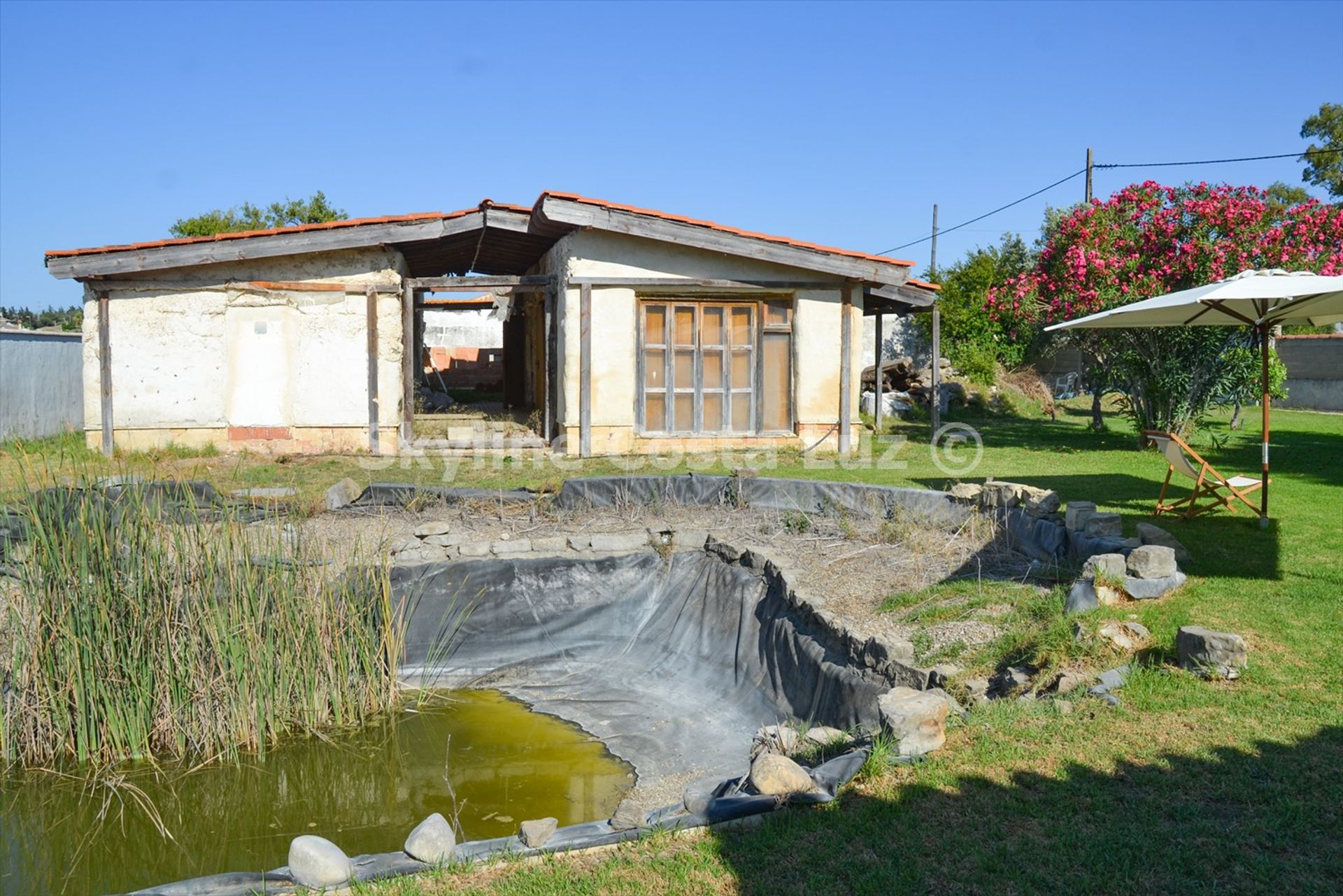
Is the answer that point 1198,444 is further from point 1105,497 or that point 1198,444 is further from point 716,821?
point 716,821

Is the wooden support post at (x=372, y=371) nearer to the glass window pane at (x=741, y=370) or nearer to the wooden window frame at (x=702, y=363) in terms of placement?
the wooden window frame at (x=702, y=363)

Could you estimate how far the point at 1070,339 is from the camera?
1571 centimetres

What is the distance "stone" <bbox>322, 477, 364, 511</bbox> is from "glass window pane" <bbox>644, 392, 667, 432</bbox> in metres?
4.48

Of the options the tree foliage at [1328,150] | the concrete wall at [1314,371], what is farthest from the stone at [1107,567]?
the tree foliage at [1328,150]

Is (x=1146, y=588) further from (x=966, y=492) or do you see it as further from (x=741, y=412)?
(x=741, y=412)

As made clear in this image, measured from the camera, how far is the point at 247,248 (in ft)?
41.6

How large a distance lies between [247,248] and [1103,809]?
38.3 feet

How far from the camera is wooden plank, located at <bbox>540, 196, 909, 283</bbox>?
493 inches

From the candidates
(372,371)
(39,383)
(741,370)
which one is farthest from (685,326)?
(39,383)

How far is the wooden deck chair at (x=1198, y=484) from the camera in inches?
317

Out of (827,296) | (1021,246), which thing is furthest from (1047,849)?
(1021,246)

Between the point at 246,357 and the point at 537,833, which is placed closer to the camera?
the point at 537,833

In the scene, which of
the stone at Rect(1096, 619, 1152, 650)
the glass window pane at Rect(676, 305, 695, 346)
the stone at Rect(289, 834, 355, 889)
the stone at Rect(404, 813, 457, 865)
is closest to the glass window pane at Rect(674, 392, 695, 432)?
the glass window pane at Rect(676, 305, 695, 346)

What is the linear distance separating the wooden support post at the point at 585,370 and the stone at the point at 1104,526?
23.6 feet
